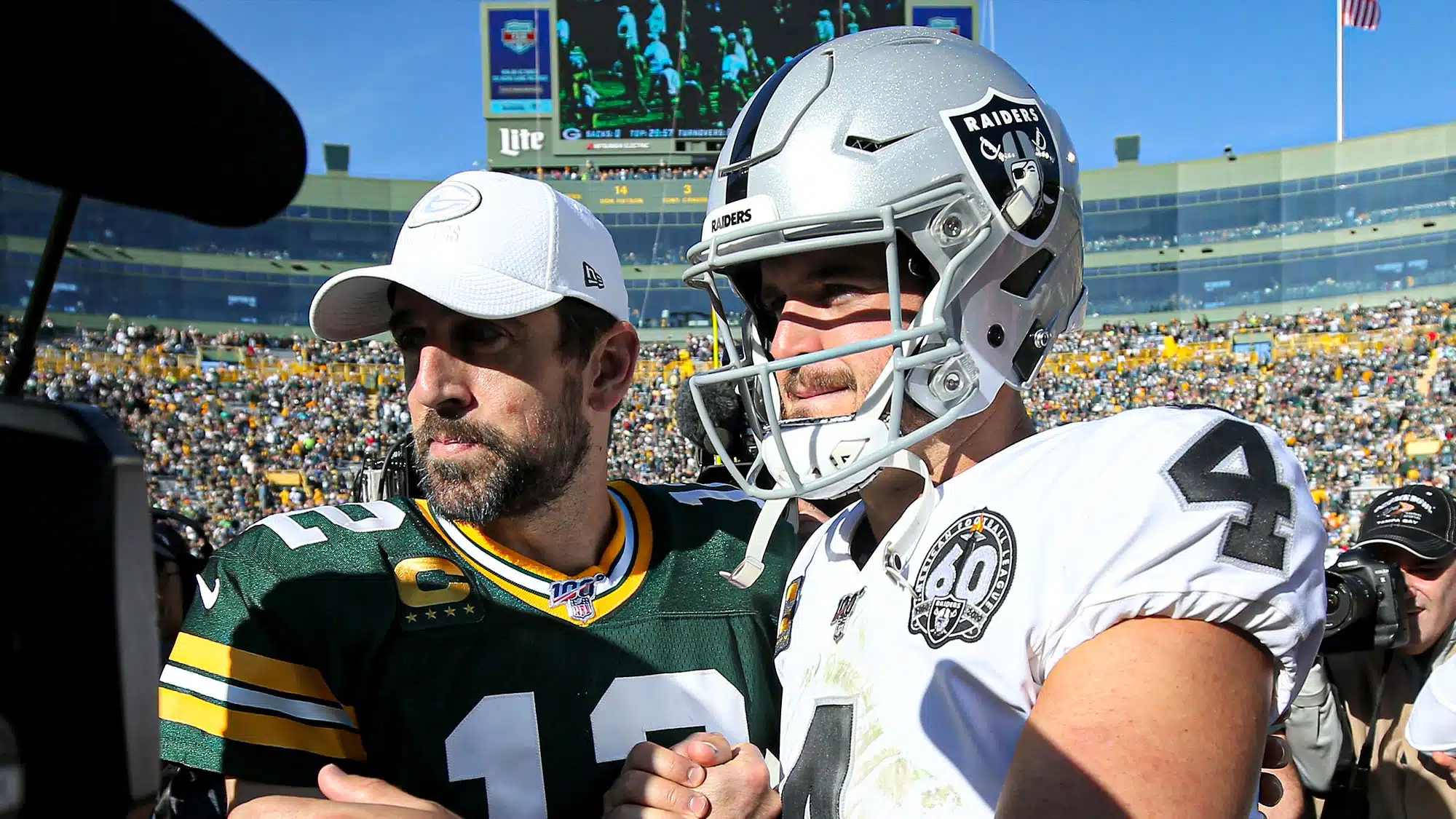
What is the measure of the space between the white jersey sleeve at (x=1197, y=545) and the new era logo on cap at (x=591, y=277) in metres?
1.28

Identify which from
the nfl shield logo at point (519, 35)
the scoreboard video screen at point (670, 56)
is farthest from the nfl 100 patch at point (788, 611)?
the nfl shield logo at point (519, 35)

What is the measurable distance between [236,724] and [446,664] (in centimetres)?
34

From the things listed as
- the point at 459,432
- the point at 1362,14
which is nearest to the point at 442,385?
the point at 459,432

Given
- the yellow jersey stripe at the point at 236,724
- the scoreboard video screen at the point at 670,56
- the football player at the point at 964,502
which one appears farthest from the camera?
the scoreboard video screen at the point at 670,56

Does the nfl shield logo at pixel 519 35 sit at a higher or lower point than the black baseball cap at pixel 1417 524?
higher

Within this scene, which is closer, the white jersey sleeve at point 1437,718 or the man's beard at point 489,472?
the man's beard at point 489,472

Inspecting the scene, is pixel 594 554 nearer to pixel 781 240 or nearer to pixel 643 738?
pixel 643 738

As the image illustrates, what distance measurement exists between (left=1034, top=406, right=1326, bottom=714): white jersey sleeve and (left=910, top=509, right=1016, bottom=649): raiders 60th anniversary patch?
8 cm

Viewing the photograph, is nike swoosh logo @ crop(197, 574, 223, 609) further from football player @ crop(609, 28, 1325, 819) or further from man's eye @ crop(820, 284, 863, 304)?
man's eye @ crop(820, 284, 863, 304)

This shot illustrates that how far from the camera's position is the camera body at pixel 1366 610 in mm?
3025

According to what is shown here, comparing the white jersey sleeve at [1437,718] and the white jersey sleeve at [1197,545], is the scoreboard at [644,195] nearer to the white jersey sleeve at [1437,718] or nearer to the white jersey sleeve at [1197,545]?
the white jersey sleeve at [1437,718]

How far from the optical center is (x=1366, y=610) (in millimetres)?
3094

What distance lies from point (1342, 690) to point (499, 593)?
9.73 ft

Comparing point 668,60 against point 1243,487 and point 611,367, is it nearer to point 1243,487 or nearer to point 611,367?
point 611,367
